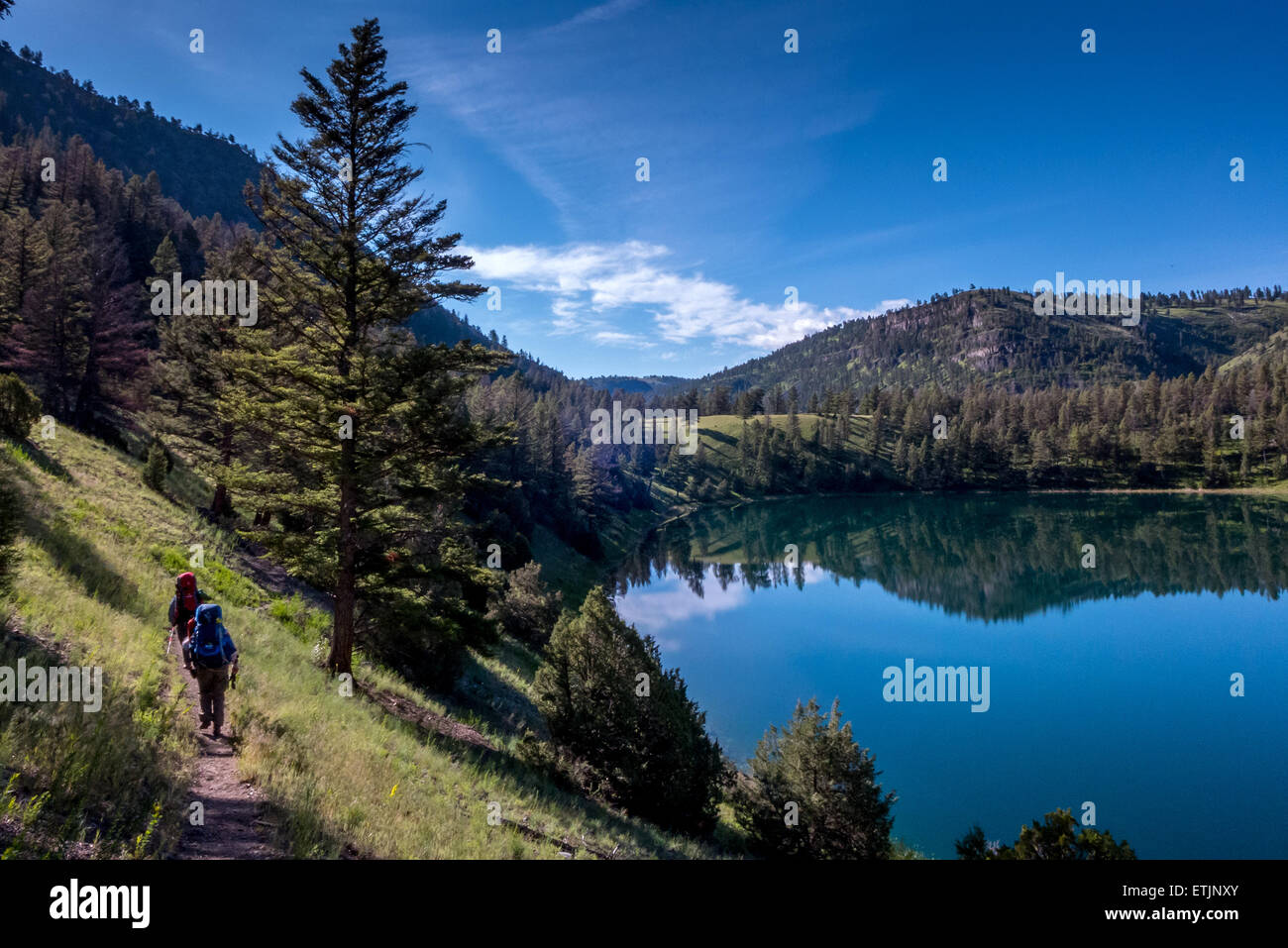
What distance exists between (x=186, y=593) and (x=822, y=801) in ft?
54.4

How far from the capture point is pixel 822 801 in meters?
16.7

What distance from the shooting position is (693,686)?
123 ft

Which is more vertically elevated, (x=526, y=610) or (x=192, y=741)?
(x=192, y=741)

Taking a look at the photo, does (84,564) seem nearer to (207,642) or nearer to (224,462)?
(207,642)

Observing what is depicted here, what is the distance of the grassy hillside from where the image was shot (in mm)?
5973

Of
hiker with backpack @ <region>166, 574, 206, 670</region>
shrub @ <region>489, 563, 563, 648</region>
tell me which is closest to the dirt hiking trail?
hiker with backpack @ <region>166, 574, 206, 670</region>

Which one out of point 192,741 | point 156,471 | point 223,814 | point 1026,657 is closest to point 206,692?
point 192,741

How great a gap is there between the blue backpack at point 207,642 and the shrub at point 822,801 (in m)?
14.7

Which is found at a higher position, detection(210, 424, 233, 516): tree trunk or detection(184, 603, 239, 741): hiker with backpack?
detection(210, 424, 233, 516): tree trunk

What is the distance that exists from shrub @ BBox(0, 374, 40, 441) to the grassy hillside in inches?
89.0

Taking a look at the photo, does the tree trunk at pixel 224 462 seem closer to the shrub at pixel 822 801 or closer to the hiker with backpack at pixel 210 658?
the hiker with backpack at pixel 210 658

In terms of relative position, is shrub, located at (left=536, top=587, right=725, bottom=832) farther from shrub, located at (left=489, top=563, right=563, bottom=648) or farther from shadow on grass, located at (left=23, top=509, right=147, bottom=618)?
shrub, located at (left=489, top=563, right=563, bottom=648)
